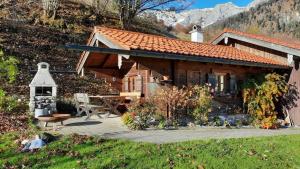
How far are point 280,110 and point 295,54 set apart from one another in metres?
2.72

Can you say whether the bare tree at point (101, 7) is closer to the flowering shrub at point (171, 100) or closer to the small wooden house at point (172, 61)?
the small wooden house at point (172, 61)

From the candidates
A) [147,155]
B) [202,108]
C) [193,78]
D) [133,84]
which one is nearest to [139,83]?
[133,84]

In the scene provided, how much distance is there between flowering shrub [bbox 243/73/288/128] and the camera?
14463 millimetres

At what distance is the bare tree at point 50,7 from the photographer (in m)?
27.9

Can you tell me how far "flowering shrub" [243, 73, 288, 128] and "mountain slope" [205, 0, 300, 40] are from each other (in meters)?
46.6

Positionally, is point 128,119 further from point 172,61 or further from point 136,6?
point 136,6

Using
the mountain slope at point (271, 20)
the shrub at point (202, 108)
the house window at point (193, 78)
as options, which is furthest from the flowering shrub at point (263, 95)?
the mountain slope at point (271, 20)

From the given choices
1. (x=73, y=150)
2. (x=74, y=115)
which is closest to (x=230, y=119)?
(x=74, y=115)

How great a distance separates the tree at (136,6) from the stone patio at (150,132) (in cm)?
1767

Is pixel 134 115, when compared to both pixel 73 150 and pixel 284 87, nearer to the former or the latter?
pixel 73 150

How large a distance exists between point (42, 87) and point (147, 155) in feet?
26.9

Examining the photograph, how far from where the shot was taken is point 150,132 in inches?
444

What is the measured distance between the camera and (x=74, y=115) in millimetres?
A: 15438

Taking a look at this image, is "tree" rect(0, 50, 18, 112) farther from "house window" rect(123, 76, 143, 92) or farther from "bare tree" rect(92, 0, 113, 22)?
"bare tree" rect(92, 0, 113, 22)
